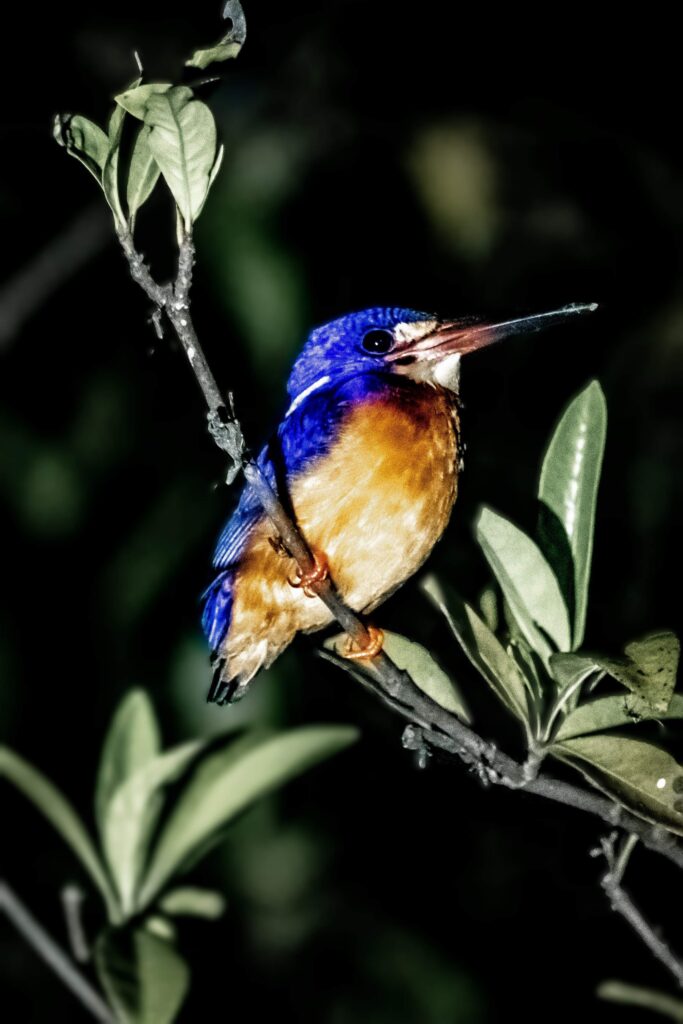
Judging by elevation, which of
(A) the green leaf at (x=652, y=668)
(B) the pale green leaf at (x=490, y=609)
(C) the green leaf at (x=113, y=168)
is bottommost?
(B) the pale green leaf at (x=490, y=609)

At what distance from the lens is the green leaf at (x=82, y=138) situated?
1713mm

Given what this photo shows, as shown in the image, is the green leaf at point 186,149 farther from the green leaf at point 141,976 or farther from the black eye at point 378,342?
the black eye at point 378,342

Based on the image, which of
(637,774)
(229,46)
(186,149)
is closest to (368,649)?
(637,774)

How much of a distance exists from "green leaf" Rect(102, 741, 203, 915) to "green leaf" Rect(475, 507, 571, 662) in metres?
0.65

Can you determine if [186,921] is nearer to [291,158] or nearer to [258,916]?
[258,916]

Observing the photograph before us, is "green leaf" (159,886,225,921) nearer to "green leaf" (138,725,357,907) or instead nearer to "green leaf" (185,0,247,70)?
"green leaf" (138,725,357,907)

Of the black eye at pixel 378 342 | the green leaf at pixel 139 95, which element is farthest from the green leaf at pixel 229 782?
the green leaf at pixel 139 95

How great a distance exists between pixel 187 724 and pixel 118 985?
5.66 feet

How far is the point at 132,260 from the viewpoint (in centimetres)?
157

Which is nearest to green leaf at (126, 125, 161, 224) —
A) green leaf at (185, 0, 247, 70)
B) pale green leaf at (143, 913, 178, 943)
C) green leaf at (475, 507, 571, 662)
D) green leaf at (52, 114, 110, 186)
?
green leaf at (52, 114, 110, 186)

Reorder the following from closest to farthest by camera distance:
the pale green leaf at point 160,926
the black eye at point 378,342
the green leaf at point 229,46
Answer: the green leaf at point 229,46, the pale green leaf at point 160,926, the black eye at point 378,342

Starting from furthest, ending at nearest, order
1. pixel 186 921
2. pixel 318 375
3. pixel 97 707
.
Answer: pixel 186 921 → pixel 97 707 → pixel 318 375

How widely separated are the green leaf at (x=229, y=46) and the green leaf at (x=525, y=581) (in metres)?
0.74

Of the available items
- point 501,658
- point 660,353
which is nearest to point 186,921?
point 660,353
